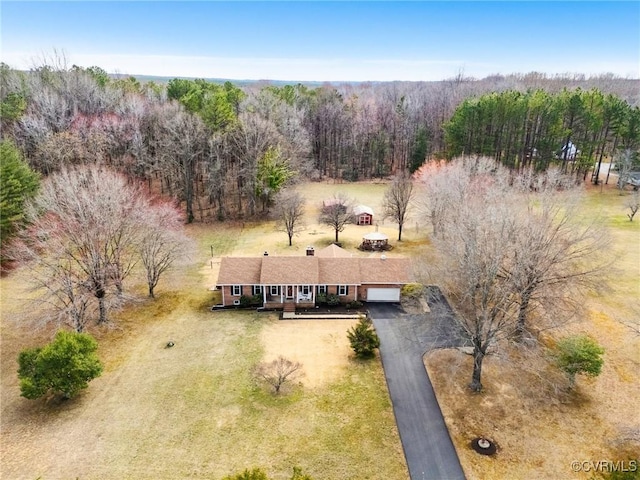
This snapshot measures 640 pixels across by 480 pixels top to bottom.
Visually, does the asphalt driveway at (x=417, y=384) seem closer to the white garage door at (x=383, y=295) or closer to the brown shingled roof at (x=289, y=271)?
the white garage door at (x=383, y=295)

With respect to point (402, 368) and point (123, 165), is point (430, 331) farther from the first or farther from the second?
point (123, 165)

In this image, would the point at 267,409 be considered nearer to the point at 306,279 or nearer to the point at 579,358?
the point at 306,279

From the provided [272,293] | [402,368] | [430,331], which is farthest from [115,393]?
[430,331]

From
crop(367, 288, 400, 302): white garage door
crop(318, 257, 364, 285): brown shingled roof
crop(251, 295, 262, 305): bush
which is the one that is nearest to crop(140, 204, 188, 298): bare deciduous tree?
crop(251, 295, 262, 305): bush

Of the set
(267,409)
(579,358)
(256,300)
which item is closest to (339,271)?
(256,300)

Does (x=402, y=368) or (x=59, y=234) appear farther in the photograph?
(x=59, y=234)
